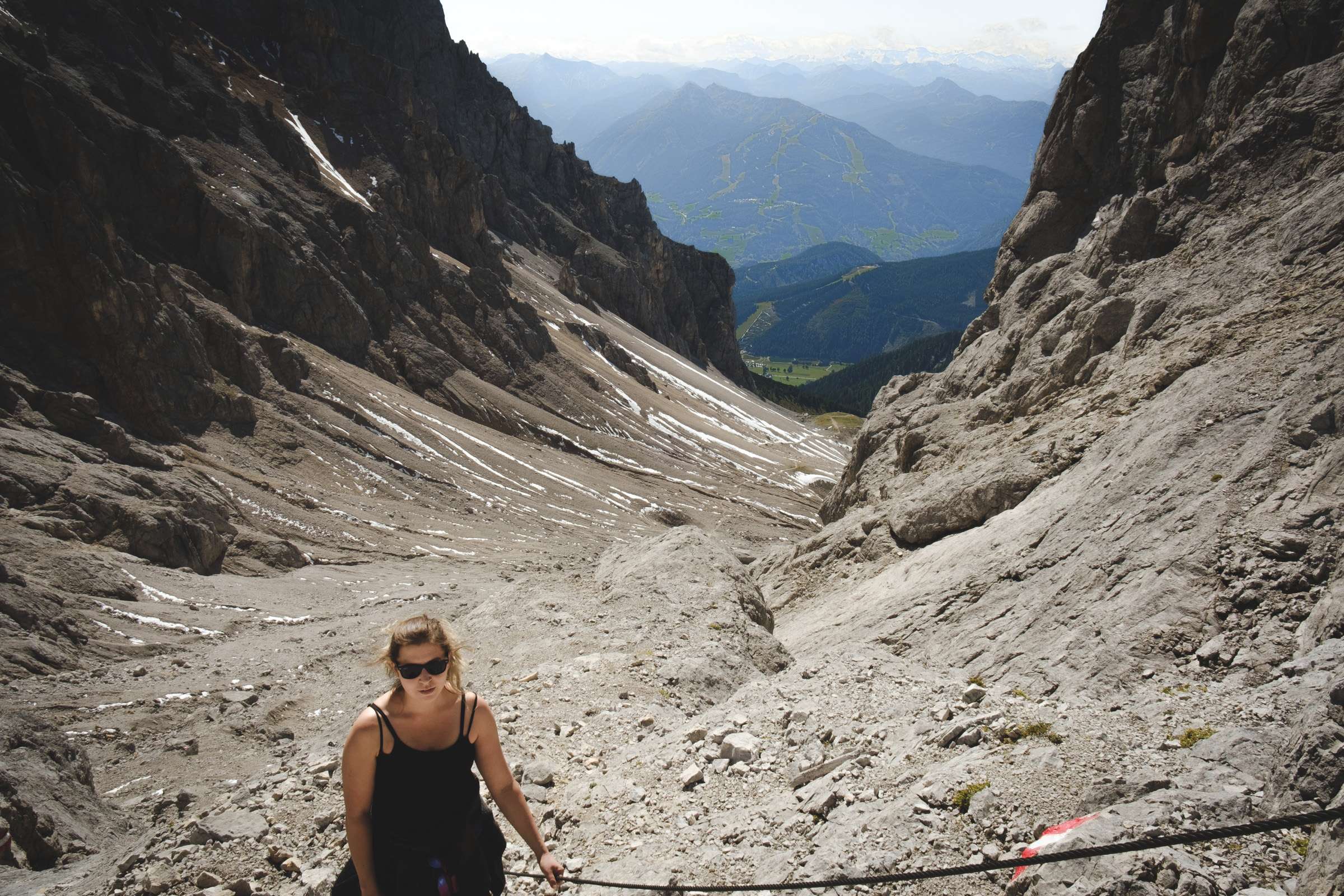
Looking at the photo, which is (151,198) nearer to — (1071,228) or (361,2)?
(1071,228)

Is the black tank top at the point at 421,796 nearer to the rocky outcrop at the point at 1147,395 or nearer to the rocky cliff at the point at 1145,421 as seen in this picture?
the rocky cliff at the point at 1145,421

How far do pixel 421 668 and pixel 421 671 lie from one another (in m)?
0.02

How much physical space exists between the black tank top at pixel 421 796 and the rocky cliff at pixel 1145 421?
595cm

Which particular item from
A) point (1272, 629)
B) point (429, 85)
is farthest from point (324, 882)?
point (429, 85)

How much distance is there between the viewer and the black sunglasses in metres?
5.53

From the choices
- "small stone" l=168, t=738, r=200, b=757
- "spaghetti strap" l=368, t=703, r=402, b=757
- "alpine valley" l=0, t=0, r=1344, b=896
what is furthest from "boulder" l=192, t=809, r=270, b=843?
"small stone" l=168, t=738, r=200, b=757

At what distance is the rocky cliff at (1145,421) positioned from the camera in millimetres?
10875

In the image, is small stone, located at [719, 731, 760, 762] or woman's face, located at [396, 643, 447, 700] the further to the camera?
small stone, located at [719, 731, 760, 762]

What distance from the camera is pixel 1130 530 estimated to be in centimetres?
1365

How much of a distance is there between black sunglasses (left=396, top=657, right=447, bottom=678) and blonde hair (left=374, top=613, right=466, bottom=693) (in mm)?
74

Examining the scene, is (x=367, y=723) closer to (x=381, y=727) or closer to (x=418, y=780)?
(x=381, y=727)

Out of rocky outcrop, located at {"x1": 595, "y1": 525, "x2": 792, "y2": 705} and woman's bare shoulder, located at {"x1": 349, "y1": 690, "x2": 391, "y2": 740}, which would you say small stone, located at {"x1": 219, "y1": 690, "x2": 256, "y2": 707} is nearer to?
rocky outcrop, located at {"x1": 595, "y1": 525, "x2": 792, "y2": 705}

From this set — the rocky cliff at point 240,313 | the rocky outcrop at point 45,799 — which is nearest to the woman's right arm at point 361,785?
the rocky outcrop at point 45,799

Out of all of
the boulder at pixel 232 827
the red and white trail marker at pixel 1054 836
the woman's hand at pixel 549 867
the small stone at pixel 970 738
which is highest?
the red and white trail marker at pixel 1054 836
